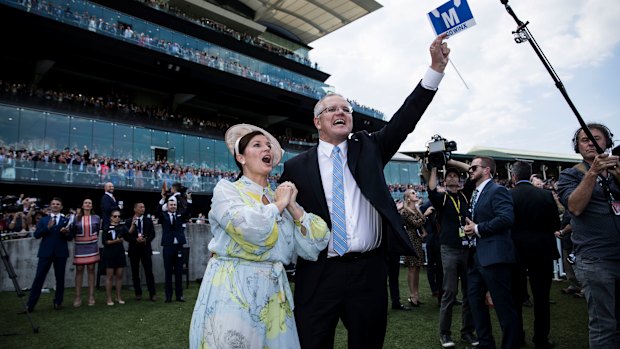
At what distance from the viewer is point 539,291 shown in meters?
4.56

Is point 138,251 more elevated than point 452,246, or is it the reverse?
point 452,246

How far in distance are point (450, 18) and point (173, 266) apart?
7917mm

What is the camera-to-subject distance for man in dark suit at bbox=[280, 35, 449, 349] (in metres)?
2.34

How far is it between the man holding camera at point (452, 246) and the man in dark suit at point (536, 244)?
A: 0.60 metres

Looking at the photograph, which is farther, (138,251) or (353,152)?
(138,251)

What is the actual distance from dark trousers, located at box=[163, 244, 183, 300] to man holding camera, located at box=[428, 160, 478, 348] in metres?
5.70

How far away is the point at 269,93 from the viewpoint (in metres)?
31.1

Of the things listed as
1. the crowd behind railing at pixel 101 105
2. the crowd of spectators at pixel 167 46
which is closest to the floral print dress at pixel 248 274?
the crowd behind railing at pixel 101 105

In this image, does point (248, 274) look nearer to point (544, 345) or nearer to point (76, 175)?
point (544, 345)

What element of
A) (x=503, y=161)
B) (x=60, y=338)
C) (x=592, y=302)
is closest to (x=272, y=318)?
(x=592, y=302)

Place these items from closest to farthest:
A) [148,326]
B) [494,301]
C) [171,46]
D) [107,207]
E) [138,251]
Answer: [494,301] < [148,326] < [138,251] < [107,207] < [171,46]

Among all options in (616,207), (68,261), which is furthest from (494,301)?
(68,261)

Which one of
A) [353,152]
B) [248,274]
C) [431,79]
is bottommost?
[248,274]

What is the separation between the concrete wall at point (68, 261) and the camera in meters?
9.66
